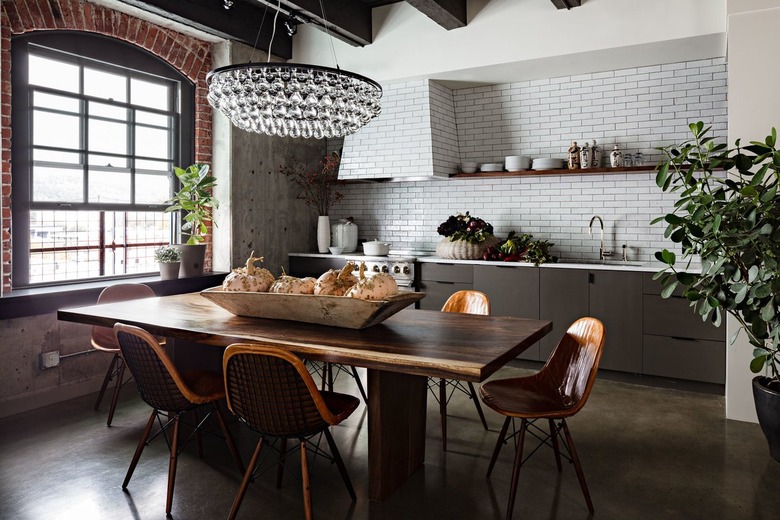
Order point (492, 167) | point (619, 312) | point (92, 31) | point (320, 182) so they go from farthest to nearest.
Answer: point (320, 182)
point (492, 167)
point (619, 312)
point (92, 31)

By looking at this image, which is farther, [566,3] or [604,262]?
[604,262]

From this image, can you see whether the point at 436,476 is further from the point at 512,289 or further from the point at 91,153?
the point at 91,153

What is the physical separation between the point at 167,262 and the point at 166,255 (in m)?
0.06

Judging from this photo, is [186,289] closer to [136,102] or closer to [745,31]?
[136,102]

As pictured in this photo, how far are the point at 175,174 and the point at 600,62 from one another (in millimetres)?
4079

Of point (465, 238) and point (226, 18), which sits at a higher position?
point (226, 18)

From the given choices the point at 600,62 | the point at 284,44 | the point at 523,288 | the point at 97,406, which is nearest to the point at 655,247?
the point at 523,288

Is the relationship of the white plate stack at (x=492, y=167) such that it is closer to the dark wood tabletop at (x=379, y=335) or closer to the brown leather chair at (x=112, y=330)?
the dark wood tabletop at (x=379, y=335)

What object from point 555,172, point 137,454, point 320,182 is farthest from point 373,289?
point 320,182

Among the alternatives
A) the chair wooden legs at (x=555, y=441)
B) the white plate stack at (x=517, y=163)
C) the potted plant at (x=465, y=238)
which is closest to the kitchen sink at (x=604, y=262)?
the potted plant at (x=465, y=238)

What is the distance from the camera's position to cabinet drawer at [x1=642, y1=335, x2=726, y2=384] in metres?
4.68

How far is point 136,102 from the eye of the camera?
5.25 m

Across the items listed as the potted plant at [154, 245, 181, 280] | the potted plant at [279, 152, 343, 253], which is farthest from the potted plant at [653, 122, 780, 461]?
the potted plant at [279, 152, 343, 253]

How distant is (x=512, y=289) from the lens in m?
5.48
